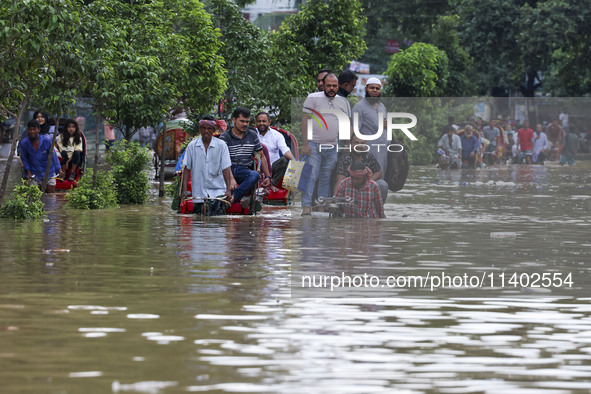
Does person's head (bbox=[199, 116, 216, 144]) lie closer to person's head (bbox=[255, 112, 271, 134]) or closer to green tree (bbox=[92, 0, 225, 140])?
green tree (bbox=[92, 0, 225, 140])

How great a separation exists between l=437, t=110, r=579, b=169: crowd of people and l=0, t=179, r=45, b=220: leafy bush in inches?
211

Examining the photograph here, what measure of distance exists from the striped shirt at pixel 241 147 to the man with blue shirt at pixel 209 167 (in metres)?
0.48

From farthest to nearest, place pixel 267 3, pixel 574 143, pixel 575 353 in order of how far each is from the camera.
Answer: pixel 267 3 → pixel 574 143 → pixel 575 353

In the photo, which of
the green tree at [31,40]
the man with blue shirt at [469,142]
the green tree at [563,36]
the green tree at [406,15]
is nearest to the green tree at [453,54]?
the green tree at [406,15]

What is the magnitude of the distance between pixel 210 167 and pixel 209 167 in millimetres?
20

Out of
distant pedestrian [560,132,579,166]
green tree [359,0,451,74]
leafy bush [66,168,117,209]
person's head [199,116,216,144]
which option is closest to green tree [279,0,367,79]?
distant pedestrian [560,132,579,166]

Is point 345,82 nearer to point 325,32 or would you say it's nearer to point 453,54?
point 325,32

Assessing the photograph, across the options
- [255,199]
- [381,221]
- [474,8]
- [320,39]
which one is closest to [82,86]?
[255,199]

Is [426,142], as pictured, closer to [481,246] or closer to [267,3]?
[481,246]

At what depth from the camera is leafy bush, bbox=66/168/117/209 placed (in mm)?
18891

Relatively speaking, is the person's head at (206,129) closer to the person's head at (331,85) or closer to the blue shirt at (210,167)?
the blue shirt at (210,167)

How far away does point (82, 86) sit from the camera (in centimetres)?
1828

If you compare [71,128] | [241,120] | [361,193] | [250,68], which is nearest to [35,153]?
[71,128]

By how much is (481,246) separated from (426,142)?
17.6 feet
